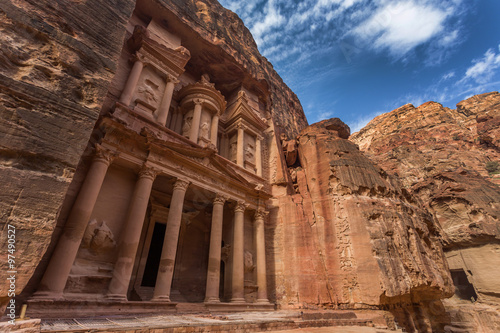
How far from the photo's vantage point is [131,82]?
1192cm

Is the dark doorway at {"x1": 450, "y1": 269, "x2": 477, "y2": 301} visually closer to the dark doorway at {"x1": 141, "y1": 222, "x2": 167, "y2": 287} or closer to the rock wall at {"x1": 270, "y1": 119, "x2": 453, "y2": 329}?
the rock wall at {"x1": 270, "y1": 119, "x2": 453, "y2": 329}

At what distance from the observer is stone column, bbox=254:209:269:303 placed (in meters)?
11.7

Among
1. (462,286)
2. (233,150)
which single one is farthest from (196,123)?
(462,286)

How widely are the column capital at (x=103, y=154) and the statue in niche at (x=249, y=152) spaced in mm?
9000

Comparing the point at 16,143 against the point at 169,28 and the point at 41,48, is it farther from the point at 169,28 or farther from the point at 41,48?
the point at 169,28

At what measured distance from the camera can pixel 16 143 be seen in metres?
3.67

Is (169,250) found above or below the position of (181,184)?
below

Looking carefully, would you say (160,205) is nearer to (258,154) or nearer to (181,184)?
(181,184)

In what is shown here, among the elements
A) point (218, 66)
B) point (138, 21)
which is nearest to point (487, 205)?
point (218, 66)

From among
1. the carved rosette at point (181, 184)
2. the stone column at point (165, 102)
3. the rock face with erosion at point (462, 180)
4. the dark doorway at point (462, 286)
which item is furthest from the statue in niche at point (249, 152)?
the dark doorway at point (462, 286)

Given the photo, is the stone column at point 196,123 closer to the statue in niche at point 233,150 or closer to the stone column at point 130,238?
the statue in niche at point 233,150

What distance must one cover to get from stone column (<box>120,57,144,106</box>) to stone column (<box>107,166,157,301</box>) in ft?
12.6

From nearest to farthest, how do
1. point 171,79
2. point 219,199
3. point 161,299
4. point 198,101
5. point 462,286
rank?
point 161,299 → point 219,199 → point 171,79 → point 198,101 → point 462,286

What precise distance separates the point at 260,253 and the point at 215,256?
297 centimetres
